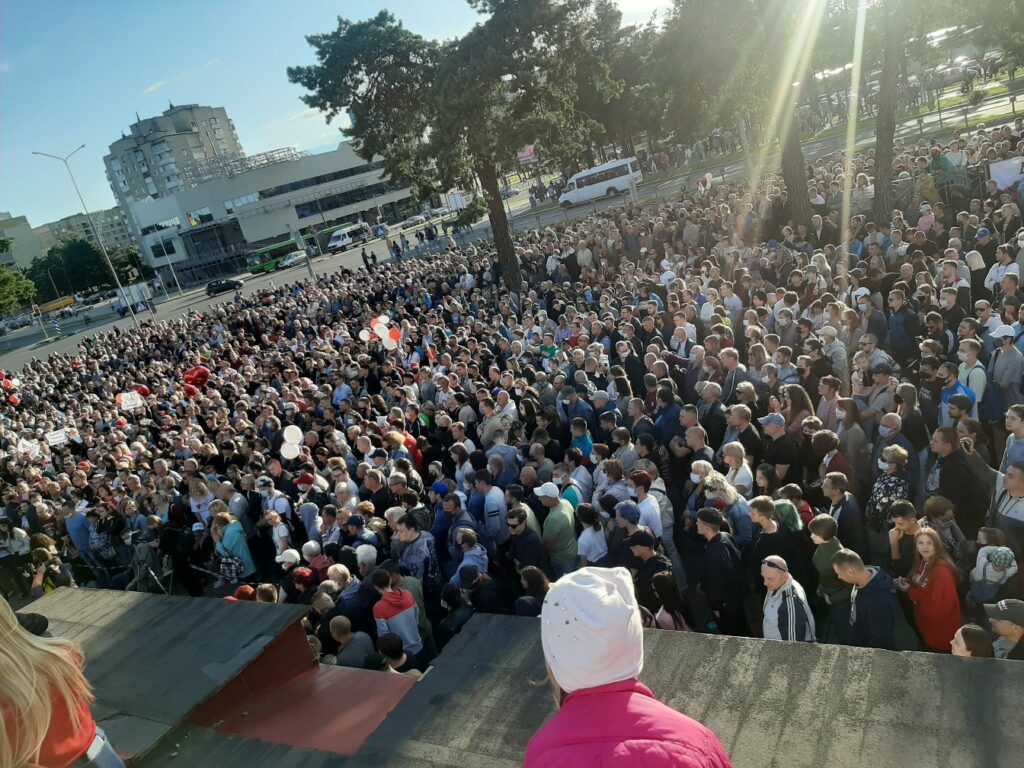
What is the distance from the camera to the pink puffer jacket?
128cm

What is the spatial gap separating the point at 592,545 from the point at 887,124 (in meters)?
13.8

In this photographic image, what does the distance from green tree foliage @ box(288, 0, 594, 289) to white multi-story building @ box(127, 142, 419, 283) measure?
55557 millimetres

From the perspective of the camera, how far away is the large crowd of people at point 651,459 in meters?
4.99

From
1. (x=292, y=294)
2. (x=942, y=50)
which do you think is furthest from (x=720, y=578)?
(x=942, y=50)

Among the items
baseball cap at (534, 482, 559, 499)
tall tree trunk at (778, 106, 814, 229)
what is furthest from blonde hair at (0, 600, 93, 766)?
tall tree trunk at (778, 106, 814, 229)

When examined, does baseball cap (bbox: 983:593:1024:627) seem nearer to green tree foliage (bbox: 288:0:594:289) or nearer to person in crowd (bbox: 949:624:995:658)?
person in crowd (bbox: 949:624:995:658)

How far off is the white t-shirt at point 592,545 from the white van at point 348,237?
54529mm

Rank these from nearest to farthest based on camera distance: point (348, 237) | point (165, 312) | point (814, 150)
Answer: point (814, 150), point (165, 312), point (348, 237)

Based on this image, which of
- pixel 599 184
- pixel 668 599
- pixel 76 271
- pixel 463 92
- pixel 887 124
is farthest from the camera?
pixel 76 271

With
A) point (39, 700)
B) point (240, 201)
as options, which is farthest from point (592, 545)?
point (240, 201)

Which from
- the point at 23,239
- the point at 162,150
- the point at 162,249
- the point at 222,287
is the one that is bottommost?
the point at 222,287

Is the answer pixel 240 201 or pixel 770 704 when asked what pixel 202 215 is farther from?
pixel 770 704

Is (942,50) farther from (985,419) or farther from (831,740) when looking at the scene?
(831,740)

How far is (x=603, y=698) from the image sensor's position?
1.40m
